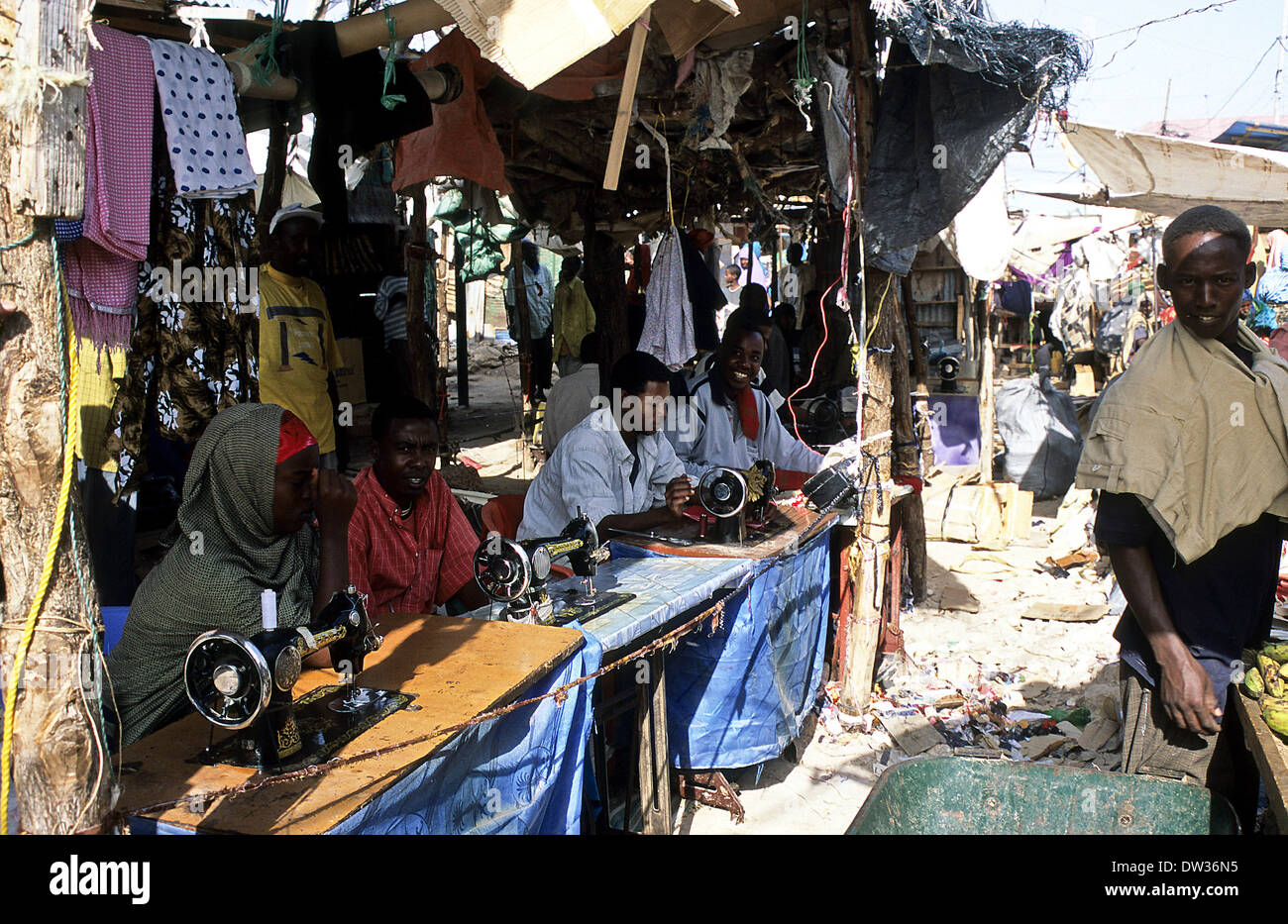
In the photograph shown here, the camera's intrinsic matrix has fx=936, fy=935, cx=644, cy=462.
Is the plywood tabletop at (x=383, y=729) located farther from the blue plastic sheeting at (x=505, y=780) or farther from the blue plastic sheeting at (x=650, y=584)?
the blue plastic sheeting at (x=650, y=584)

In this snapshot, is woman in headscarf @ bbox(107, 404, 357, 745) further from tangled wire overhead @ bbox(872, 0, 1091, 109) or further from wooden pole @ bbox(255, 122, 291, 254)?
tangled wire overhead @ bbox(872, 0, 1091, 109)

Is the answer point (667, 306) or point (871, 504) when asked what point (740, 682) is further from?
point (667, 306)

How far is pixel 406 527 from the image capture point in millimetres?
3443

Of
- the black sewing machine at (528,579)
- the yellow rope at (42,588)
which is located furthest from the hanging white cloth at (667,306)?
the yellow rope at (42,588)

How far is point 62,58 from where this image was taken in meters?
1.43

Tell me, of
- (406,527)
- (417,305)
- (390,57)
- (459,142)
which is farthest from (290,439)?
(417,305)

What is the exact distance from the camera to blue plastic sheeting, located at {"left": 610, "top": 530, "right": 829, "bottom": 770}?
4000 mm

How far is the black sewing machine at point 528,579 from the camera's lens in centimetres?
292

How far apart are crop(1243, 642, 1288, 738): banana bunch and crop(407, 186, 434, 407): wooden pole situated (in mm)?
4791

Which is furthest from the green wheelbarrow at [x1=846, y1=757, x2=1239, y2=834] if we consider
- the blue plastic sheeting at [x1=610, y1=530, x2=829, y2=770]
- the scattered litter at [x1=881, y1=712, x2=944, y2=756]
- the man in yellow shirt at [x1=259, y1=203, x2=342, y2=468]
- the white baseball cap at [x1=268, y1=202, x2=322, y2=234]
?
the white baseball cap at [x1=268, y1=202, x2=322, y2=234]

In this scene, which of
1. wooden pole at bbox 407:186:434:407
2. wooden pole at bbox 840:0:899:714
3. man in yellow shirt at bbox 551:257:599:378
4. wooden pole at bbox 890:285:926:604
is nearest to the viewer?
wooden pole at bbox 840:0:899:714

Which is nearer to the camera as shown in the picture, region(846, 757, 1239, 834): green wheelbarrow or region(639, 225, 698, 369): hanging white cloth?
region(846, 757, 1239, 834): green wheelbarrow

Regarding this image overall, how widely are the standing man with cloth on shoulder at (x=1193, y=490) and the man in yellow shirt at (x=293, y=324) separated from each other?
12.7 feet
